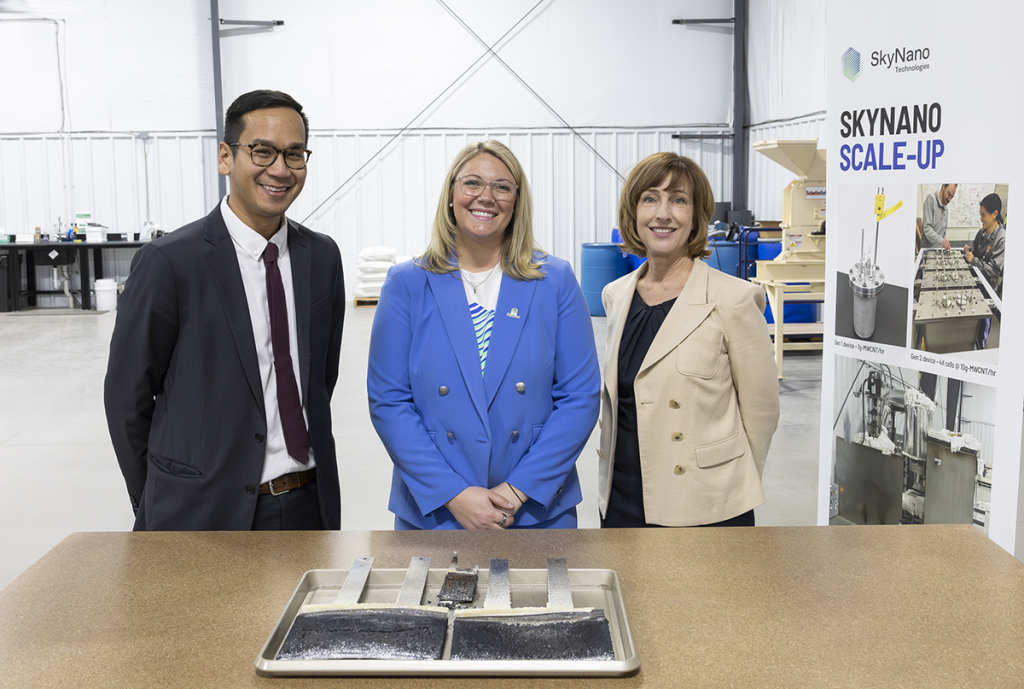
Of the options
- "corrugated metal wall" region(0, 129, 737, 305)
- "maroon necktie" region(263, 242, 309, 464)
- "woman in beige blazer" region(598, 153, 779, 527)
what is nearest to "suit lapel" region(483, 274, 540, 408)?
"woman in beige blazer" region(598, 153, 779, 527)

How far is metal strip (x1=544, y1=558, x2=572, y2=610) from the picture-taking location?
4.17 feet

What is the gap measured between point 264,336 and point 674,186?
3.72ft

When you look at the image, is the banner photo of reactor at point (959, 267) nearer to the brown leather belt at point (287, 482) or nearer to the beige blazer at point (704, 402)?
the beige blazer at point (704, 402)

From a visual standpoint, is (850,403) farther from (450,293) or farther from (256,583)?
(256,583)

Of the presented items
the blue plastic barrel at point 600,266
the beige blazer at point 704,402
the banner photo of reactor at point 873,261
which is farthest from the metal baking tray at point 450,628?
the blue plastic barrel at point 600,266

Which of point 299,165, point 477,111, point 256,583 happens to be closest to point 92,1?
point 477,111

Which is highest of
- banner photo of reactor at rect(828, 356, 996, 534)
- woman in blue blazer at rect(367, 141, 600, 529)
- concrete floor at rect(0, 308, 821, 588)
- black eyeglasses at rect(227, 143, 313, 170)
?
black eyeglasses at rect(227, 143, 313, 170)

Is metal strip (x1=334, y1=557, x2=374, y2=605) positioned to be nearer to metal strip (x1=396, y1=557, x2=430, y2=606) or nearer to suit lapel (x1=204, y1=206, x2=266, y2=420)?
metal strip (x1=396, y1=557, x2=430, y2=606)

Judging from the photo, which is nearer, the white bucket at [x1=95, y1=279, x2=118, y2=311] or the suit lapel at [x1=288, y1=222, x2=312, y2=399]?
the suit lapel at [x1=288, y1=222, x2=312, y2=399]

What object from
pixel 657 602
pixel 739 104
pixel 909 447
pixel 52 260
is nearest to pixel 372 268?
pixel 52 260

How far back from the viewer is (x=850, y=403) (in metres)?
2.95

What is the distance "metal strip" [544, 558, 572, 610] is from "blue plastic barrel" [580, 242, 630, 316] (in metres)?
9.31

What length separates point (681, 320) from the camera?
7.23 ft

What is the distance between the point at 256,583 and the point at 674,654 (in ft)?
2.29
